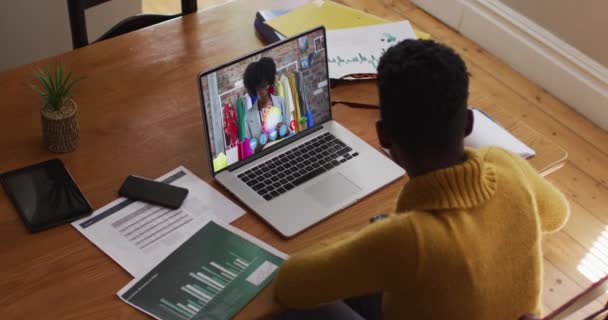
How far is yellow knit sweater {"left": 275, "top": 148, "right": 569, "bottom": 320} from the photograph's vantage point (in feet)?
3.98

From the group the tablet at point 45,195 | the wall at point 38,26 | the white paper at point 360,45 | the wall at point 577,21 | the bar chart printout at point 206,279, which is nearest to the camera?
the bar chart printout at point 206,279

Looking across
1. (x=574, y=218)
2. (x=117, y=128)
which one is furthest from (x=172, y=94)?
(x=574, y=218)

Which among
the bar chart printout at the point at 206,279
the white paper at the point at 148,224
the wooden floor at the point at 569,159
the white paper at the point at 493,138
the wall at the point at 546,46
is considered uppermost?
the white paper at the point at 493,138

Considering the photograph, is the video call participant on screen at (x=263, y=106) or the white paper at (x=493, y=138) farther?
the white paper at (x=493, y=138)

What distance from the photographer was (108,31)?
2.09 meters

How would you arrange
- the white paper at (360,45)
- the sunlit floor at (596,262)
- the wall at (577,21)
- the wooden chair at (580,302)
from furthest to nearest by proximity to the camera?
the wall at (577,21), the sunlit floor at (596,262), the white paper at (360,45), the wooden chair at (580,302)

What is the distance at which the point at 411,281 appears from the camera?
1240 mm

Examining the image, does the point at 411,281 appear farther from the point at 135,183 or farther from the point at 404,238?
the point at 135,183

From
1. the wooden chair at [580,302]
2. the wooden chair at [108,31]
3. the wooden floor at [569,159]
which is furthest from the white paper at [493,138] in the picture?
the wooden chair at [108,31]

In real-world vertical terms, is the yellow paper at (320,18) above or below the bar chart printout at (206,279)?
above

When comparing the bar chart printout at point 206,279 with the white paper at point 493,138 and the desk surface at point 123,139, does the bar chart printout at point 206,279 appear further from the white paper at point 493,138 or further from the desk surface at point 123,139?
the white paper at point 493,138

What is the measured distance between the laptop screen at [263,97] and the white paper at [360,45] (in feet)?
0.77

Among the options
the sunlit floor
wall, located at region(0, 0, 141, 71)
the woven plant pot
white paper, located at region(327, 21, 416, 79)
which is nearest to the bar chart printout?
the woven plant pot

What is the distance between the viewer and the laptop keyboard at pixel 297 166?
5.31 ft
